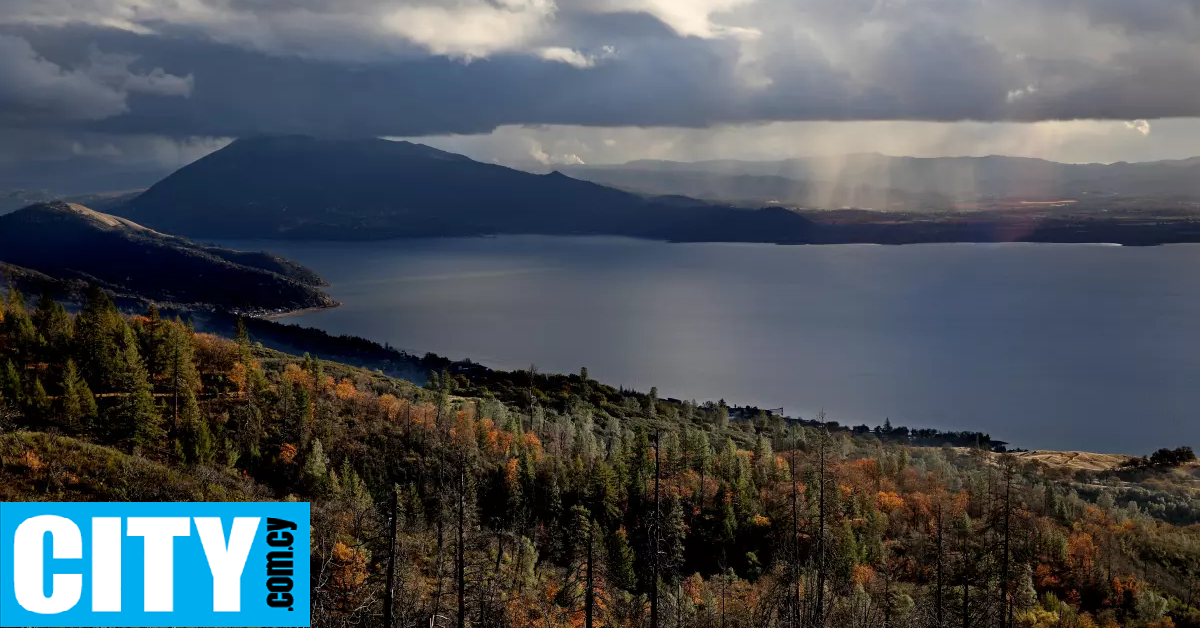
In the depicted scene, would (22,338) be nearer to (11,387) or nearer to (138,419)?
(11,387)

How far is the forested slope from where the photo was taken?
3006 cm

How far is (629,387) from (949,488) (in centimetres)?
9118

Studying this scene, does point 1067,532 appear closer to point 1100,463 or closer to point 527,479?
point 527,479

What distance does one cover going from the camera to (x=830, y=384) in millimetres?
159500

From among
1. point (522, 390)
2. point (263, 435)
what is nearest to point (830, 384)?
point (522, 390)

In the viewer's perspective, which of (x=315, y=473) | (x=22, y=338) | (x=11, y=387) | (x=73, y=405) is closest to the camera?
(x=73, y=405)

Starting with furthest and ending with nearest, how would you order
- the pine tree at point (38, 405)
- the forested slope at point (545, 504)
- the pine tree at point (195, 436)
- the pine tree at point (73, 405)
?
the pine tree at point (38, 405) → the pine tree at point (73, 405) → the pine tree at point (195, 436) → the forested slope at point (545, 504)

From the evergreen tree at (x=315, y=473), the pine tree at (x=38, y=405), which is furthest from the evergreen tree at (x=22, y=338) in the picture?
the evergreen tree at (x=315, y=473)

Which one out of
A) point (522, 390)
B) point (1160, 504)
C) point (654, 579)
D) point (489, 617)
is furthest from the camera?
point (522, 390)

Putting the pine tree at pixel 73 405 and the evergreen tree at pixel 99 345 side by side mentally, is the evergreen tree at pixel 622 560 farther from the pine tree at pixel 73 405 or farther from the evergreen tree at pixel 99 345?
the evergreen tree at pixel 99 345

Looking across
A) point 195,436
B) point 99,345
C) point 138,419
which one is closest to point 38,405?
point 138,419

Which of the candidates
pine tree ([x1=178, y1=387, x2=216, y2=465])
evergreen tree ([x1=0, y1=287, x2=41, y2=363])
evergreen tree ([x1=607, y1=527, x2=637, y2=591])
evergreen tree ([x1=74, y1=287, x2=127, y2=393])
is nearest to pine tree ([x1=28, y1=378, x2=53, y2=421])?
evergreen tree ([x1=74, y1=287, x2=127, y2=393])

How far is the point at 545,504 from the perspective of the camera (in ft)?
189

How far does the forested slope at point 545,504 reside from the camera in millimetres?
30062
